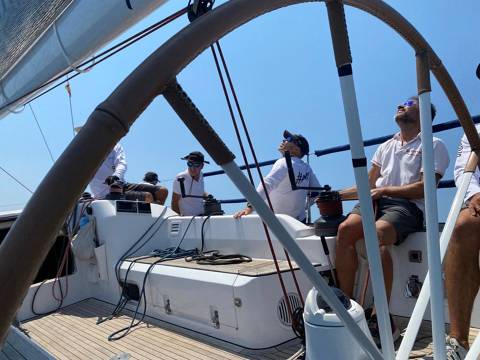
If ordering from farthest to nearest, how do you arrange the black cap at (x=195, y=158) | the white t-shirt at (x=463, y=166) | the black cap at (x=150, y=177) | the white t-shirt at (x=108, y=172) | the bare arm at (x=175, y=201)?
the black cap at (x=150, y=177) < the bare arm at (x=175, y=201) < the white t-shirt at (x=108, y=172) < the black cap at (x=195, y=158) < the white t-shirt at (x=463, y=166)

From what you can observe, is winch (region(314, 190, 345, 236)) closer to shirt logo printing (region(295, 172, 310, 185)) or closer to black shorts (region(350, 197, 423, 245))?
black shorts (region(350, 197, 423, 245))

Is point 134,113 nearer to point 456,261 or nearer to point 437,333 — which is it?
point 437,333

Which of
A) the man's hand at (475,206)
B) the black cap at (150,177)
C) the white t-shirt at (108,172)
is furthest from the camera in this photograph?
the black cap at (150,177)

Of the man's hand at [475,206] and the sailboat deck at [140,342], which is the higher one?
the man's hand at [475,206]

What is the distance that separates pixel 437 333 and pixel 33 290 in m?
3.26

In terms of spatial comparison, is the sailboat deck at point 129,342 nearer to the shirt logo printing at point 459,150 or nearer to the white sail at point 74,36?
the shirt logo printing at point 459,150

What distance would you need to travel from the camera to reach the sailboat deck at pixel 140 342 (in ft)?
6.81

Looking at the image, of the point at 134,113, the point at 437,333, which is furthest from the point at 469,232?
the point at 134,113

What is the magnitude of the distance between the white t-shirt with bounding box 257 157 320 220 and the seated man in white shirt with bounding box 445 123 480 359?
51.6 inches

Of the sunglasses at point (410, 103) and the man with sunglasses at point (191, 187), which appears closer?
the sunglasses at point (410, 103)

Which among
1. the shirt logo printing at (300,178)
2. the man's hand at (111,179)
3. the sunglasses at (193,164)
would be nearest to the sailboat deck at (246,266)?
the shirt logo printing at (300,178)

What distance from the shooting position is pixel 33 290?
11.1 ft

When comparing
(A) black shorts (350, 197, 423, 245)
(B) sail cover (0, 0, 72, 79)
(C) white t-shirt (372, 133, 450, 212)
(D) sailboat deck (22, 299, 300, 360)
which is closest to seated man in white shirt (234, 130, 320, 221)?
(C) white t-shirt (372, 133, 450, 212)

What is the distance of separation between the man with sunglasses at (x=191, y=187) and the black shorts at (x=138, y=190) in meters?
0.43
